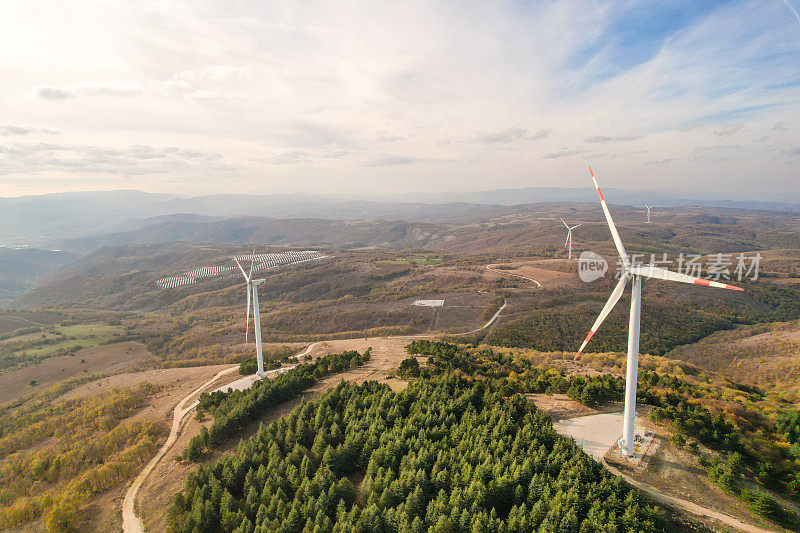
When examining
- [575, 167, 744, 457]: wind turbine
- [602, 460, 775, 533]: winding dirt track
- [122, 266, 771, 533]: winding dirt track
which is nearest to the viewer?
[602, 460, 775, 533]: winding dirt track

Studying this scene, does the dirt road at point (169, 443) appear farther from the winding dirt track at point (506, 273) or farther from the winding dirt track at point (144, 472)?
the winding dirt track at point (506, 273)

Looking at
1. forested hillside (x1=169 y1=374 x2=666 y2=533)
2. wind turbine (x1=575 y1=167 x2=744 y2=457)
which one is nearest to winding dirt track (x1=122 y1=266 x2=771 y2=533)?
forested hillside (x1=169 y1=374 x2=666 y2=533)

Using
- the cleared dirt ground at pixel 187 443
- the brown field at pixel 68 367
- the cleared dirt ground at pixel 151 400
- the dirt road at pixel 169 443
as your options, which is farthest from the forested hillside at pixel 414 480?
the brown field at pixel 68 367

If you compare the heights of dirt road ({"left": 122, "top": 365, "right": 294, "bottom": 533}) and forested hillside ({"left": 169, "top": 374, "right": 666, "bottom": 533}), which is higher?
forested hillside ({"left": 169, "top": 374, "right": 666, "bottom": 533})

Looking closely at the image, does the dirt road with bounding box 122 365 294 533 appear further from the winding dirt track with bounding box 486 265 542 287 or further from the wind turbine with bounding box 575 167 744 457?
the winding dirt track with bounding box 486 265 542 287

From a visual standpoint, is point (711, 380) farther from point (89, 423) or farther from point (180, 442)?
point (89, 423)
